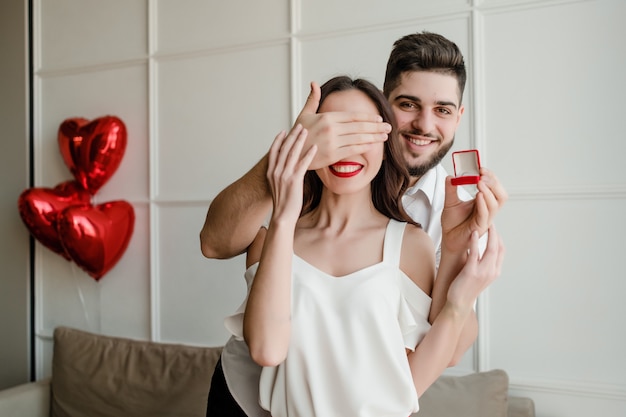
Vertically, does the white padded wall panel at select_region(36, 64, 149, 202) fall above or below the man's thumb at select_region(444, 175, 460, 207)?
above

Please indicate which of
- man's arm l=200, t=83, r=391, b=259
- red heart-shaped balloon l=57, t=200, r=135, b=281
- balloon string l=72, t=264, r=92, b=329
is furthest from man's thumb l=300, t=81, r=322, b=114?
balloon string l=72, t=264, r=92, b=329

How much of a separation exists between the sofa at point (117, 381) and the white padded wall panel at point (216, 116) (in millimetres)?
702

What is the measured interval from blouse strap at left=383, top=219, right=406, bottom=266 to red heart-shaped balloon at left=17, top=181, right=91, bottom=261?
2.03 metres

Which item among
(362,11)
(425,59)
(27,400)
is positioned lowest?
(27,400)

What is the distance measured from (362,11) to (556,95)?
31.3 inches

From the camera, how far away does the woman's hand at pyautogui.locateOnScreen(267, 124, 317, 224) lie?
975 millimetres

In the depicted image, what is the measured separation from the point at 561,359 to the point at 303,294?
133 centimetres

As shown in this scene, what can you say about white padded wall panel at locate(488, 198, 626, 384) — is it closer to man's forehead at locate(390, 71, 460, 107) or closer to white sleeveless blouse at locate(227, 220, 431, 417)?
man's forehead at locate(390, 71, 460, 107)

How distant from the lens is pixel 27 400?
2496 millimetres

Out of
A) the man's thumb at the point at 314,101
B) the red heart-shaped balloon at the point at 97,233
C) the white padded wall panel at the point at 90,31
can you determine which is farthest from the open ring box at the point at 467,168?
the white padded wall panel at the point at 90,31

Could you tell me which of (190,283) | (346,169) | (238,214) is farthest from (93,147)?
(346,169)

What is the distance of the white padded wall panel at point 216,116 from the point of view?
2.41m

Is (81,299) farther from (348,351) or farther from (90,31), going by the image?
(348,351)

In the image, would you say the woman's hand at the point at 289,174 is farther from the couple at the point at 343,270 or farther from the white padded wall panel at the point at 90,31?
the white padded wall panel at the point at 90,31
